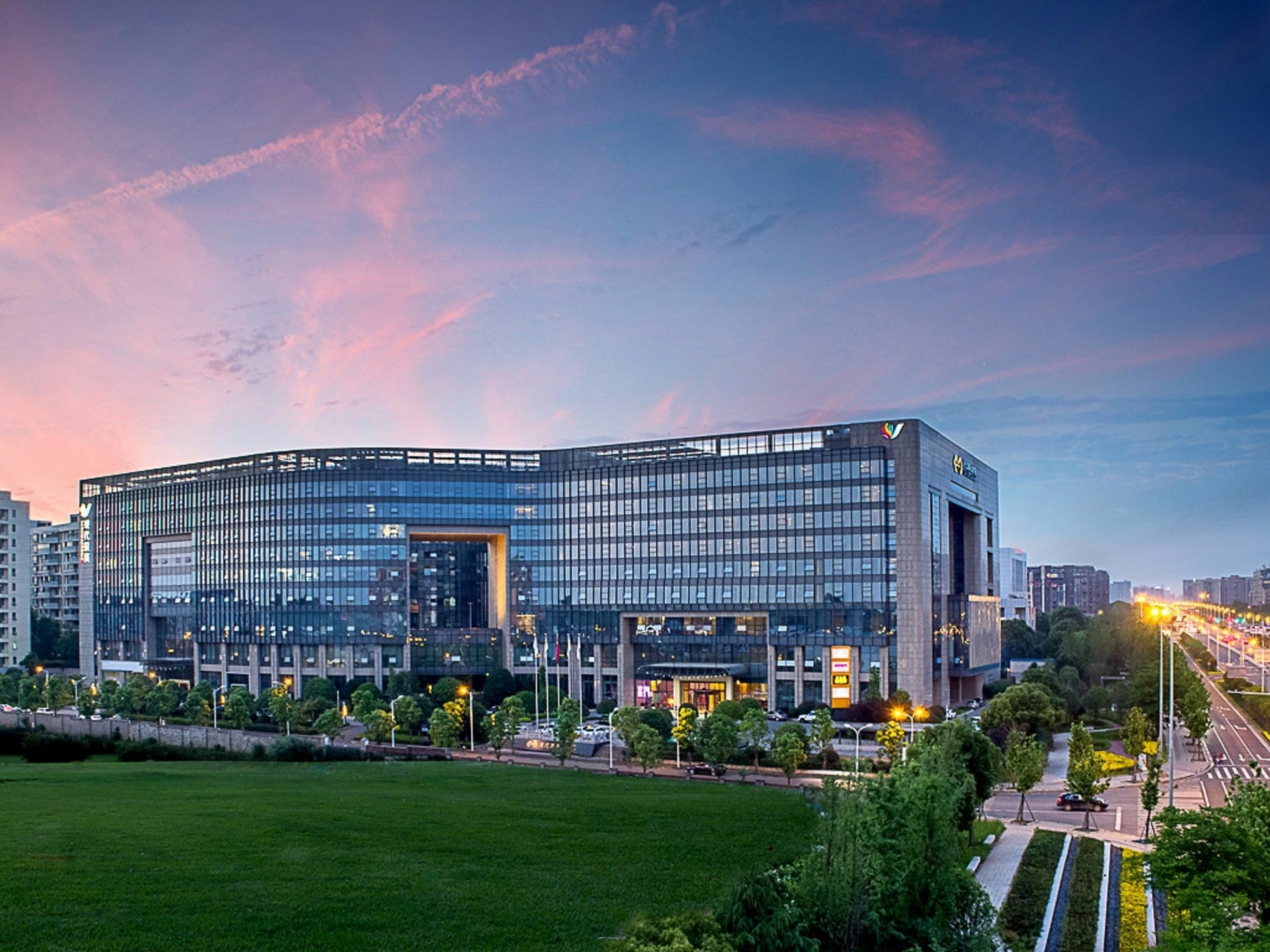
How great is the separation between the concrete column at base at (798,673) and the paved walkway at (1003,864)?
169 feet

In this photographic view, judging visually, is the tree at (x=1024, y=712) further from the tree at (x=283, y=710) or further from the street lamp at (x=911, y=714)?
the tree at (x=283, y=710)

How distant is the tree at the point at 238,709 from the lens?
94.7 m

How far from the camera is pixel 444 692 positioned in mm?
102125

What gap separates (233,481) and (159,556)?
75.8 feet

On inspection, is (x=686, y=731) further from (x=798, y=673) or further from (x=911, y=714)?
(x=798, y=673)

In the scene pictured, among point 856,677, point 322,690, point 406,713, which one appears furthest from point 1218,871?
point 322,690

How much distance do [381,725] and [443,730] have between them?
7.79 meters

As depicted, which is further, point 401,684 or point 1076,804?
point 401,684

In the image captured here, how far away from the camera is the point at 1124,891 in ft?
129

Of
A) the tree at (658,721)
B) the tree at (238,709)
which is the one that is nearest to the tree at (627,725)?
the tree at (658,721)

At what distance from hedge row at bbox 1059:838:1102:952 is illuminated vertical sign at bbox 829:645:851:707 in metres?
52.8

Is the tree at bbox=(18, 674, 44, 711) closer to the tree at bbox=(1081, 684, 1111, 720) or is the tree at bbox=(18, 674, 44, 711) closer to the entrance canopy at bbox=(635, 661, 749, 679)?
the entrance canopy at bbox=(635, 661, 749, 679)

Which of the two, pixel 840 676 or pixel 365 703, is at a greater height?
pixel 840 676

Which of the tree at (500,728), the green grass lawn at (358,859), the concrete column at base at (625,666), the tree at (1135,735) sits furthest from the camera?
the concrete column at base at (625,666)
